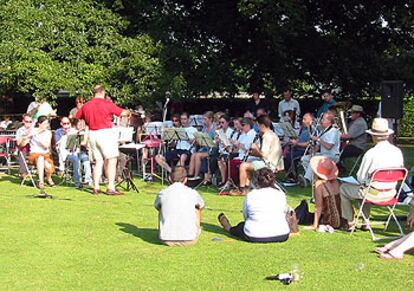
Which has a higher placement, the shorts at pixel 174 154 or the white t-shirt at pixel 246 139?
the white t-shirt at pixel 246 139

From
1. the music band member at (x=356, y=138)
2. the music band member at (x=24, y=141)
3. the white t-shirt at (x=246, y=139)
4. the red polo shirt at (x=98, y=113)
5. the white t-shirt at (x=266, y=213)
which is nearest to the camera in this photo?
the white t-shirt at (x=266, y=213)

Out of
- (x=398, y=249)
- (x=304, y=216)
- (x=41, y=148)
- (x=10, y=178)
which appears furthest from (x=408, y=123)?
(x=398, y=249)

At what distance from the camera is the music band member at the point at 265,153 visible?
37.6ft

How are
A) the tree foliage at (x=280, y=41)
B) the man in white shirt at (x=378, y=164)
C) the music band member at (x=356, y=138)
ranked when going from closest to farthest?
the man in white shirt at (x=378, y=164) → the music band member at (x=356, y=138) → the tree foliage at (x=280, y=41)

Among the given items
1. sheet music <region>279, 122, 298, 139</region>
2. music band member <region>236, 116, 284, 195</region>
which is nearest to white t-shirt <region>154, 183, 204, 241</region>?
music band member <region>236, 116, 284, 195</region>

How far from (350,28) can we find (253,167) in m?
12.2

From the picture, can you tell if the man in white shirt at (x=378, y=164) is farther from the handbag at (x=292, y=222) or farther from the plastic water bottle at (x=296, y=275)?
the plastic water bottle at (x=296, y=275)

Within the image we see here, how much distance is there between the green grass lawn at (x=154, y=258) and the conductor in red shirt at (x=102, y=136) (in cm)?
198

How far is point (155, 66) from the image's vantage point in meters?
17.8

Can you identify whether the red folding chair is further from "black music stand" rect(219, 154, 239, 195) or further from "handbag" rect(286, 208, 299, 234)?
"handbag" rect(286, 208, 299, 234)

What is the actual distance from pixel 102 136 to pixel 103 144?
150 mm

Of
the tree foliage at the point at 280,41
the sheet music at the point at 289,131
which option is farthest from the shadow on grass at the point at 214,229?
the tree foliage at the point at 280,41

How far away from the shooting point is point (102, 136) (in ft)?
39.4

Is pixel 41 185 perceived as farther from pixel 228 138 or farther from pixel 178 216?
pixel 178 216
